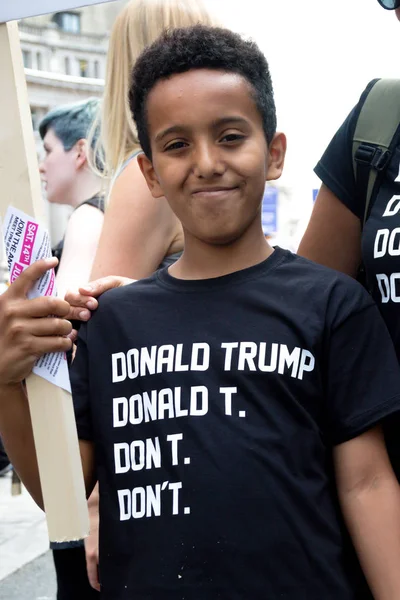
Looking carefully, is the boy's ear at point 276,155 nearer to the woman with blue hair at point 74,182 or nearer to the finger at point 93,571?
the finger at point 93,571

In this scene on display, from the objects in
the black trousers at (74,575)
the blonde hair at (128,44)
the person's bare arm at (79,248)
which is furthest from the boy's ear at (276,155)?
the person's bare arm at (79,248)

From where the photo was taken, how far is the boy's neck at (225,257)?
A: 1721 millimetres

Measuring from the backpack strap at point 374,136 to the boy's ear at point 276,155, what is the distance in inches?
5.4

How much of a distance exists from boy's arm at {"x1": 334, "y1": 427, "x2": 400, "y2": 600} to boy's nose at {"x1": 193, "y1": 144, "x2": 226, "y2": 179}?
1.70ft

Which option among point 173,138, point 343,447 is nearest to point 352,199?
point 173,138

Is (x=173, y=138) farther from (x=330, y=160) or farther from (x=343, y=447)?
(x=343, y=447)

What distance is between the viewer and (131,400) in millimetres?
1654

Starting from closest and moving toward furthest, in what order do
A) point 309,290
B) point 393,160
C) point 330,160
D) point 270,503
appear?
1. point 270,503
2. point 309,290
3. point 393,160
4. point 330,160

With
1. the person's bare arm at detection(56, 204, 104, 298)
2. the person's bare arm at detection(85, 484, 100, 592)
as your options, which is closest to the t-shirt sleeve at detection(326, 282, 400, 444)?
the person's bare arm at detection(85, 484, 100, 592)

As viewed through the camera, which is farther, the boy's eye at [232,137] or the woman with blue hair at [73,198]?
the woman with blue hair at [73,198]

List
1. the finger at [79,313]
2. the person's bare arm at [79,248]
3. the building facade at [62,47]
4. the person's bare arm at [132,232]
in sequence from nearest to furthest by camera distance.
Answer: the finger at [79,313] → the person's bare arm at [132,232] → the person's bare arm at [79,248] → the building facade at [62,47]

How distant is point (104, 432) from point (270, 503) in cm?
33

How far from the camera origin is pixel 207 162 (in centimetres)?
162

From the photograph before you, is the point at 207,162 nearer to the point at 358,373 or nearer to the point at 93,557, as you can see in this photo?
the point at 358,373
